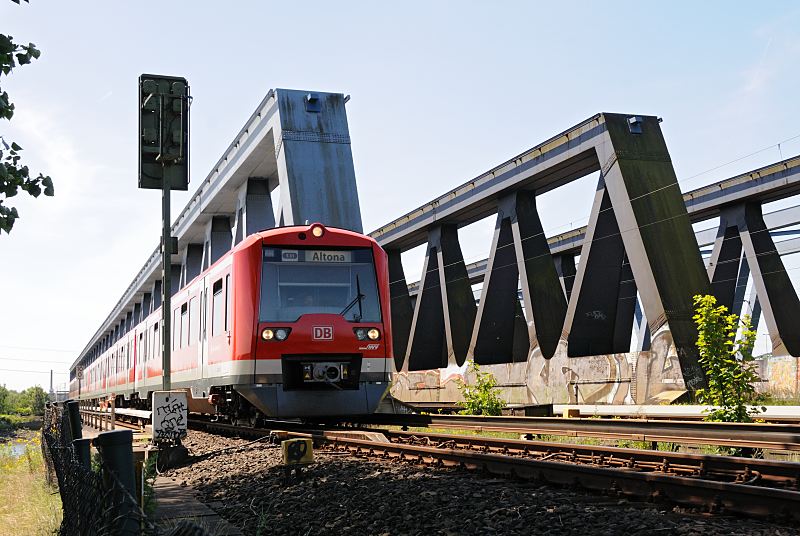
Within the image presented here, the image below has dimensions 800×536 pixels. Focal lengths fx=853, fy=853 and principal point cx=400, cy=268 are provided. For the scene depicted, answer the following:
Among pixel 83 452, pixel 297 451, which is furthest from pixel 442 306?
pixel 83 452

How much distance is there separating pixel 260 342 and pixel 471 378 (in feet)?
48.5

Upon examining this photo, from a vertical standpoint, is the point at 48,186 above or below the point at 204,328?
below

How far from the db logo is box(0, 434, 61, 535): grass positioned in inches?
168

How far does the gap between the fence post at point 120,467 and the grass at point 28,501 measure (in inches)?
163

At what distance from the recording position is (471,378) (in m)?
27.0

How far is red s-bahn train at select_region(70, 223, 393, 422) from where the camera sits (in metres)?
13.1

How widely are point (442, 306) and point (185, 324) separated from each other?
16.4m

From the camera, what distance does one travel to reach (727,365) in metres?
12.8

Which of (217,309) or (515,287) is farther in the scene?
(515,287)

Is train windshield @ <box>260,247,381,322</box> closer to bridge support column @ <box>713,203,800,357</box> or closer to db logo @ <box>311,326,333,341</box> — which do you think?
db logo @ <box>311,326,333,341</box>

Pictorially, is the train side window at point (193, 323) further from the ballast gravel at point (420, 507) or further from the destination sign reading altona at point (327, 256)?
the ballast gravel at point (420, 507)

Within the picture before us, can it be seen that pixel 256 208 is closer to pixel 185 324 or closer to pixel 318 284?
pixel 185 324

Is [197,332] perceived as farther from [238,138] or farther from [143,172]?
[238,138]

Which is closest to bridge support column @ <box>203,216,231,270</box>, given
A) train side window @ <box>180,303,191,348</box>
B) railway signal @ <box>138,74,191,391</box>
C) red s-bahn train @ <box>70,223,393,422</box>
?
train side window @ <box>180,303,191,348</box>
